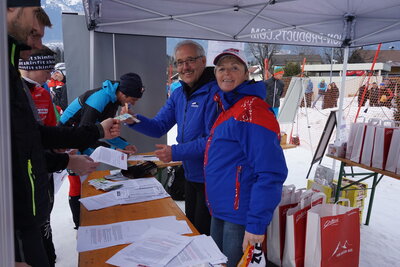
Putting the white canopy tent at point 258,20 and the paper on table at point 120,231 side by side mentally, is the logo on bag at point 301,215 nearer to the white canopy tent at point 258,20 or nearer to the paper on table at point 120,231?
the paper on table at point 120,231

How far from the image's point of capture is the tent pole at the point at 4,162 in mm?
393

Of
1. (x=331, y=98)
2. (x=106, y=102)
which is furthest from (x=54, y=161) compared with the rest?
(x=331, y=98)

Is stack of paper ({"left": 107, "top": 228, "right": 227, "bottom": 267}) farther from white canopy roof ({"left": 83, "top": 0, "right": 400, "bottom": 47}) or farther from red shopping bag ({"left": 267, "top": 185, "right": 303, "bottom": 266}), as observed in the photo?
white canopy roof ({"left": 83, "top": 0, "right": 400, "bottom": 47})

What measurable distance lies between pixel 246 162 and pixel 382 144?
2037 mm

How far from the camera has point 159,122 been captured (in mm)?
2240

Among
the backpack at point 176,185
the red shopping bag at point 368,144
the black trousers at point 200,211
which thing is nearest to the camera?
the black trousers at point 200,211

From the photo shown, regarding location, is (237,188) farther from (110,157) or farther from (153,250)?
(110,157)

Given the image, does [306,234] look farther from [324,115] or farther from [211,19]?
[324,115]

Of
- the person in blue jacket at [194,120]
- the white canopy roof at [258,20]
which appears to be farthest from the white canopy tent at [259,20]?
the person in blue jacket at [194,120]

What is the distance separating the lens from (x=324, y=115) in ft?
41.3

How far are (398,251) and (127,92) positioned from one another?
298cm

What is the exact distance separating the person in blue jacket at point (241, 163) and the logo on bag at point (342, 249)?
28.2 inches

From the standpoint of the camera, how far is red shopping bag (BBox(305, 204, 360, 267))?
1.74 metres

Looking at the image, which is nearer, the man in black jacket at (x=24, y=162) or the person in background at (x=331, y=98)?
the man in black jacket at (x=24, y=162)
